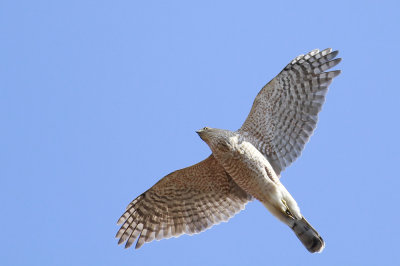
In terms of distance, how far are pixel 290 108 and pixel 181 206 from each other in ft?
A: 9.19

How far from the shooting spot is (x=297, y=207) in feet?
37.1

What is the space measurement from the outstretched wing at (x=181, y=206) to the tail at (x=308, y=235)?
1.26m

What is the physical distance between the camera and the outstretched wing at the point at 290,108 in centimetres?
1178

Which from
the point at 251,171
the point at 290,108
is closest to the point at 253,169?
the point at 251,171

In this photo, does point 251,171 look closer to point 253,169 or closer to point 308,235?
point 253,169

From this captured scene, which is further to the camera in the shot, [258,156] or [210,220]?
[210,220]

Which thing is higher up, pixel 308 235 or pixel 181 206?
pixel 181 206

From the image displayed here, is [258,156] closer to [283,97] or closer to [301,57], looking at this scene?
[283,97]

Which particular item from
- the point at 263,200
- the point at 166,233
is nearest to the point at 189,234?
the point at 166,233

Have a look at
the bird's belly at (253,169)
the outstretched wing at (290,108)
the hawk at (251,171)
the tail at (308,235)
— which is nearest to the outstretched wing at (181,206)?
the hawk at (251,171)

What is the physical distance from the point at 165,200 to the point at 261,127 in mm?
2339

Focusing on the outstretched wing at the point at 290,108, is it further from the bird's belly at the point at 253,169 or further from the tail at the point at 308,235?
the tail at the point at 308,235

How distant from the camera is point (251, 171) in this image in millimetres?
11297

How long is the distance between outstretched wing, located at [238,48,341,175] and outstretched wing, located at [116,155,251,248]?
99cm
